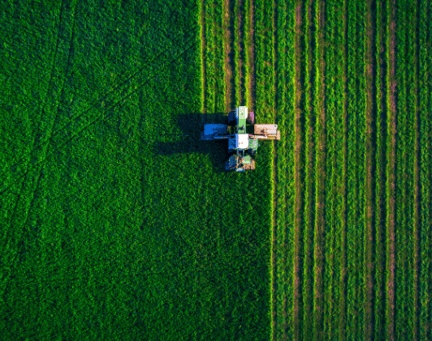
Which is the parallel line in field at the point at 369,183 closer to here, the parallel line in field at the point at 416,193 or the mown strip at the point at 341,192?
the mown strip at the point at 341,192

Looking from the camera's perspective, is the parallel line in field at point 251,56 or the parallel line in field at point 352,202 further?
the parallel line in field at point 352,202

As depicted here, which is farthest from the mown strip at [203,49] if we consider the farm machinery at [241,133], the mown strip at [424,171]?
the mown strip at [424,171]

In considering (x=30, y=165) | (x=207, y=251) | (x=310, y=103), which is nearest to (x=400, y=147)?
(x=310, y=103)

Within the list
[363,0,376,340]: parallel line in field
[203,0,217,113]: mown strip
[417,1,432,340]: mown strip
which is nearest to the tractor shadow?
[203,0,217,113]: mown strip

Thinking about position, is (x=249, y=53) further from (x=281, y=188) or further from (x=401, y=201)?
(x=401, y=201)

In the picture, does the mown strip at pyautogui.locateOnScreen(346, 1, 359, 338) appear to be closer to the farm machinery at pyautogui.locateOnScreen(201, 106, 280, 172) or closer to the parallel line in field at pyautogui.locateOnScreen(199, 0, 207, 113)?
the farm machinery at pyautogui.locateOnScreen(201, 106, 280, 172)

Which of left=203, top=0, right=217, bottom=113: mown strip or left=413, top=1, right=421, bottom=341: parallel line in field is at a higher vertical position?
left=203, top=0, right=217, bottom=113: mown strip
